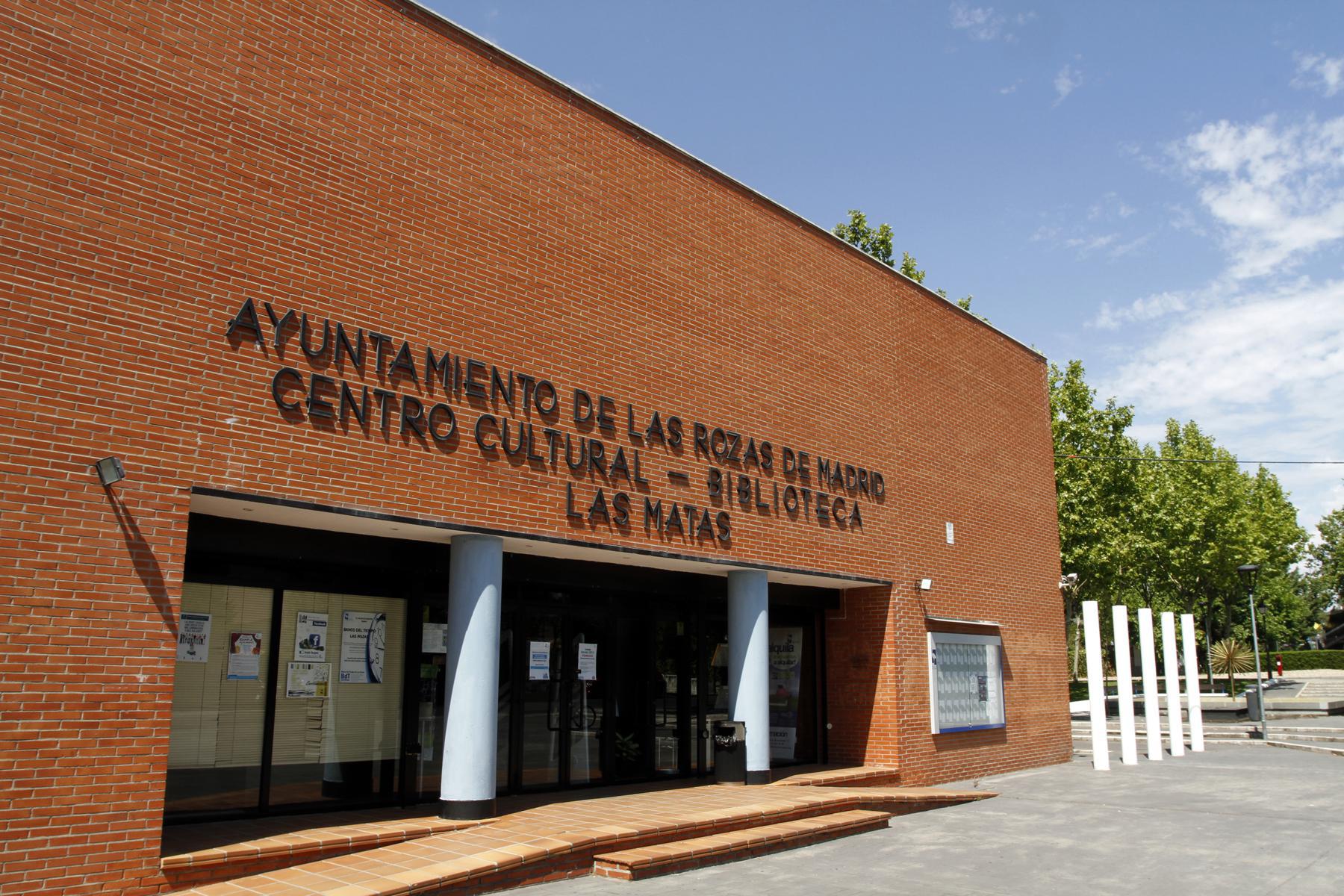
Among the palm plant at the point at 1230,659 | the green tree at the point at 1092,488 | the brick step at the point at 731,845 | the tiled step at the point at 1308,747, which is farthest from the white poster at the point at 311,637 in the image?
the palm plant at the point at 1230,659

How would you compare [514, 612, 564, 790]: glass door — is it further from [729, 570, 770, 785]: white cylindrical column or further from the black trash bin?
[729, 570, 770, 785]: white cylindrical column

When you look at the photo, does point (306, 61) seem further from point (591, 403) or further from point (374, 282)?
point (591, 403)

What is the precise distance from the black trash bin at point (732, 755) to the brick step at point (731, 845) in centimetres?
155

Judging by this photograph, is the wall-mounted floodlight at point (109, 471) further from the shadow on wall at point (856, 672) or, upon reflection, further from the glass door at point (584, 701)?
the shadow on wall at point (856, 672)

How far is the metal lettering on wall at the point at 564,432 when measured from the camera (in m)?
8.88

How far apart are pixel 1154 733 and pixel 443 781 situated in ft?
49.9

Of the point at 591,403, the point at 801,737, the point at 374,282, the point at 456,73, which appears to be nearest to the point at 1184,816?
the point at 801,737

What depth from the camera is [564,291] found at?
11.3m

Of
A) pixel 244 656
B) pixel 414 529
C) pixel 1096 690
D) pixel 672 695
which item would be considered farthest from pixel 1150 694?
pixel 244 656

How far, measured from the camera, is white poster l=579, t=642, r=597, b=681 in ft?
42.2

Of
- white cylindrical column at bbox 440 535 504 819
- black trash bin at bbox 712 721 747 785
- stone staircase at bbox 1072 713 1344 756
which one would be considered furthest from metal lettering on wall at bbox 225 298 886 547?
stone staircase at bbox 1072 713 1344 756

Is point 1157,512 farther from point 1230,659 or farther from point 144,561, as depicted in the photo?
point 144,561

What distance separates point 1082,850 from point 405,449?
784cm

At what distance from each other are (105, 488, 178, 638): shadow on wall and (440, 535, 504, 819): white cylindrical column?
285cm
